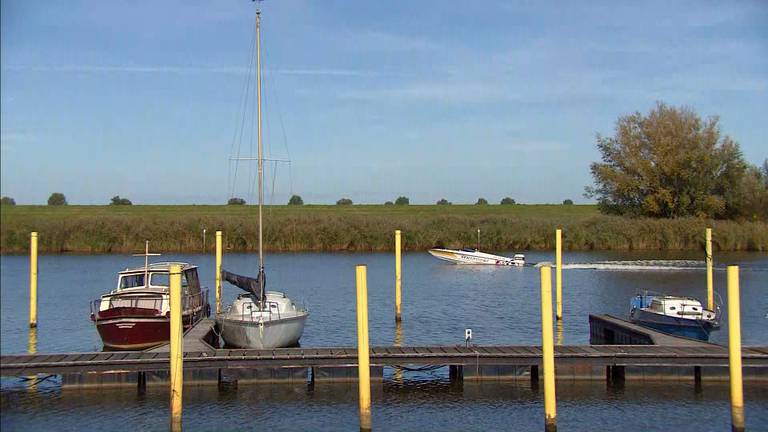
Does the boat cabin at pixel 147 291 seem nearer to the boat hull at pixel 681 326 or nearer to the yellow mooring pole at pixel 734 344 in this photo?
the yellow mooring pole at pixel 734 344

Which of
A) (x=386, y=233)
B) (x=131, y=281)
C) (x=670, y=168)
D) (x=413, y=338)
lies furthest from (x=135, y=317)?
(x=670, y=168)

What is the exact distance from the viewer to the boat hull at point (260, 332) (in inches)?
1029

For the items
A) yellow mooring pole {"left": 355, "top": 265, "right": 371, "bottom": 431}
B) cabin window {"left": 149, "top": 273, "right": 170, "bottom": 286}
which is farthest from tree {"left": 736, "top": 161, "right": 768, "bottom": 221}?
yellow mooring pole {"left": 355, "top": 265, "right": 371, "bottom": 431}

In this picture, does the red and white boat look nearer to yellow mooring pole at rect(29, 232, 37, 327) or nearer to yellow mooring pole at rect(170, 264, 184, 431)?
yellow mooring pole at rect(29, 232, 37, 327)

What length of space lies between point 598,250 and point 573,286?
26.1 meters

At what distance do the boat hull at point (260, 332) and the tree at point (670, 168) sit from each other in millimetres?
59508

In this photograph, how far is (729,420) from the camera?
68.1ft

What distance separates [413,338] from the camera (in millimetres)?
30922

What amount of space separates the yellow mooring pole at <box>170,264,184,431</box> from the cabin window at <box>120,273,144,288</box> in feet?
42.2

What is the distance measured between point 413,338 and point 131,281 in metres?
10.1

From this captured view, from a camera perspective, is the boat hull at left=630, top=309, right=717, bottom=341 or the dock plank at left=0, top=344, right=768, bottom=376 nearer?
the dock plank at left=0, top=344, right=768, bottom=376

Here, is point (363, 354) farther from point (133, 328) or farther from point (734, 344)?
point (133, 328)

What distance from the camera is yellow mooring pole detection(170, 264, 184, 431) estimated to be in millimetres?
18422

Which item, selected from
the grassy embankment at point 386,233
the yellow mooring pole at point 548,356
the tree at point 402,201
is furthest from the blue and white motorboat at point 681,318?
the tree at point 402,201
